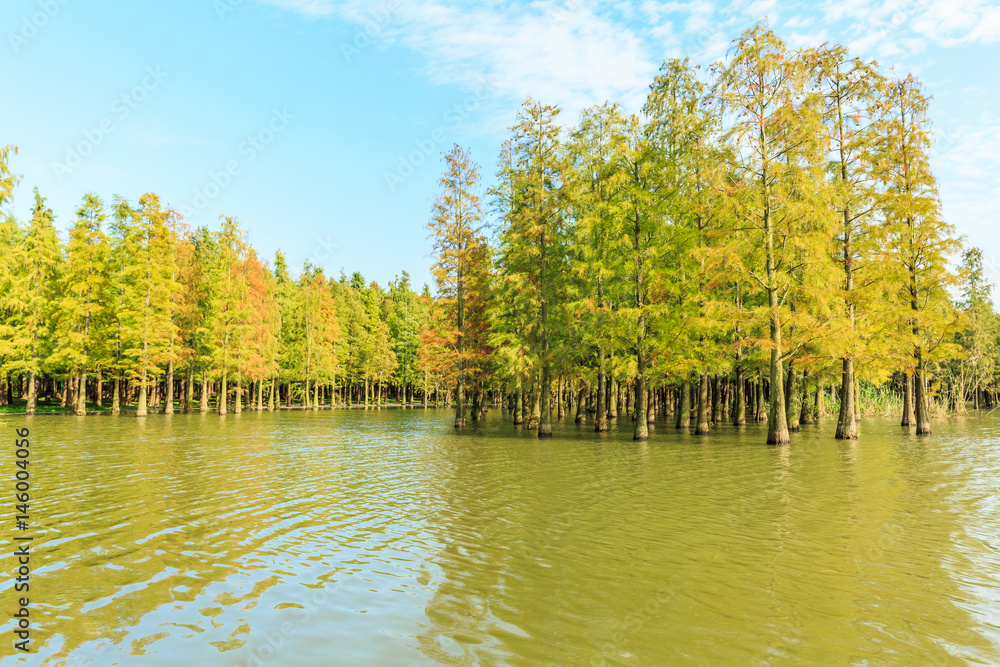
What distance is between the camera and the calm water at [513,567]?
5684 mm

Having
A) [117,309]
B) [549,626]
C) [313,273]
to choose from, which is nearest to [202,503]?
[549,626]

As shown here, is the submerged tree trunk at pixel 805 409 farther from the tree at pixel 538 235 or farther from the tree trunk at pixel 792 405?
the tree at pixel 538 235

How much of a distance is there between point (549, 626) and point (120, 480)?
15161mm

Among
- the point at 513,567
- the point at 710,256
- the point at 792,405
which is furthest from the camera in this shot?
the point at 792,405

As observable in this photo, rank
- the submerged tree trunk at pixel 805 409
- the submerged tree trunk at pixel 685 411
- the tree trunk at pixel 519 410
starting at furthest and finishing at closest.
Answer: the tree trunk at pixel 519 410 → the submerged tree trunk at pixel 805 409 → the submerged tree trunk at pixel 685 411

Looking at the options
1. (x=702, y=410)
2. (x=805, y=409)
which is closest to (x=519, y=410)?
(x=702, y=410)

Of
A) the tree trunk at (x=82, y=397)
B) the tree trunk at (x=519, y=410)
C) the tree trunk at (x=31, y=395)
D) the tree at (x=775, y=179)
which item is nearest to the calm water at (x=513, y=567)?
the tree at (x=775, y=179)

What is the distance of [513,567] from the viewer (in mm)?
8312

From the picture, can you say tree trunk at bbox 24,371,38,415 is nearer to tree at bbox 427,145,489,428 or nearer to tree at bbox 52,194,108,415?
tree at bbox 52,194,108,415

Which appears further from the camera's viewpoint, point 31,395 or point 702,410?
point 31,395

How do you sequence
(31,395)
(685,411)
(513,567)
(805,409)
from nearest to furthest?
(513,567), (685,411), (805,409), (31,395)

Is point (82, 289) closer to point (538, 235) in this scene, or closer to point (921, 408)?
point (538, 235)

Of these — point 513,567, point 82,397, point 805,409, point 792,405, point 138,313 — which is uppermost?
point 138,313

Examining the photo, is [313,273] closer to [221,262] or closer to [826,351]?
[221,262]
